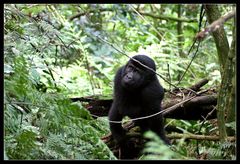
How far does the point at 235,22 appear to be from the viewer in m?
2.56

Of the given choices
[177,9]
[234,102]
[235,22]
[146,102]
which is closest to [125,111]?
[146,102]

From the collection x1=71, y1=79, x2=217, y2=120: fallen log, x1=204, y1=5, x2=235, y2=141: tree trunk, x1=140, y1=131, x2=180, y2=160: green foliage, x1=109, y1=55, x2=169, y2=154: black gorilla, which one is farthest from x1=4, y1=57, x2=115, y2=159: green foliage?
x1=71, y1=79, x2=217, y2=120: fallen log

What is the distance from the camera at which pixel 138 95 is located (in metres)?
4.14

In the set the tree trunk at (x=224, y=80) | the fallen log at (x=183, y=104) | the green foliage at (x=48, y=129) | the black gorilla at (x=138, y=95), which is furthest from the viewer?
the fallen log at (x=183, y=104)

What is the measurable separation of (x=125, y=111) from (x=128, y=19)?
3230mm

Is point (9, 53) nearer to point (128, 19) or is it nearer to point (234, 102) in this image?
point (234, 102)

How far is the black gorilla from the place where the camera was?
12.9 ft

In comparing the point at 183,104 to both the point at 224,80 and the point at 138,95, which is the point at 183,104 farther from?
the point at 224,80

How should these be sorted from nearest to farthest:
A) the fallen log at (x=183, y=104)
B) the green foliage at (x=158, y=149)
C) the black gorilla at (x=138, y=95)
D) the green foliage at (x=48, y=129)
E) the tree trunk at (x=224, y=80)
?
the green foliage at (x=158, y=149) → the green foliage at (x=48, y=129) → the tree trunk at (x=224, y=80) → the black gorilla at (x=138, y=95) → the fallen log at (x=183, y=104)

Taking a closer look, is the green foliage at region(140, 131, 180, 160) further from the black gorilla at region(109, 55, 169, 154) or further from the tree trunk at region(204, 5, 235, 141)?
the black gorilla at region(109, 55, 169, 154)

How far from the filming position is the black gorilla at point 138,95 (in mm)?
3932

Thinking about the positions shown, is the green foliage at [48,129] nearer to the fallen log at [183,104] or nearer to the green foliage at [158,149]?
the green foliage at [158,149]

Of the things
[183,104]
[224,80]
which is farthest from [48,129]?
[183,104]

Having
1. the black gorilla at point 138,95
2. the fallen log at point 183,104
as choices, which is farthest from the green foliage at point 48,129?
the fallen log at point 183,104
